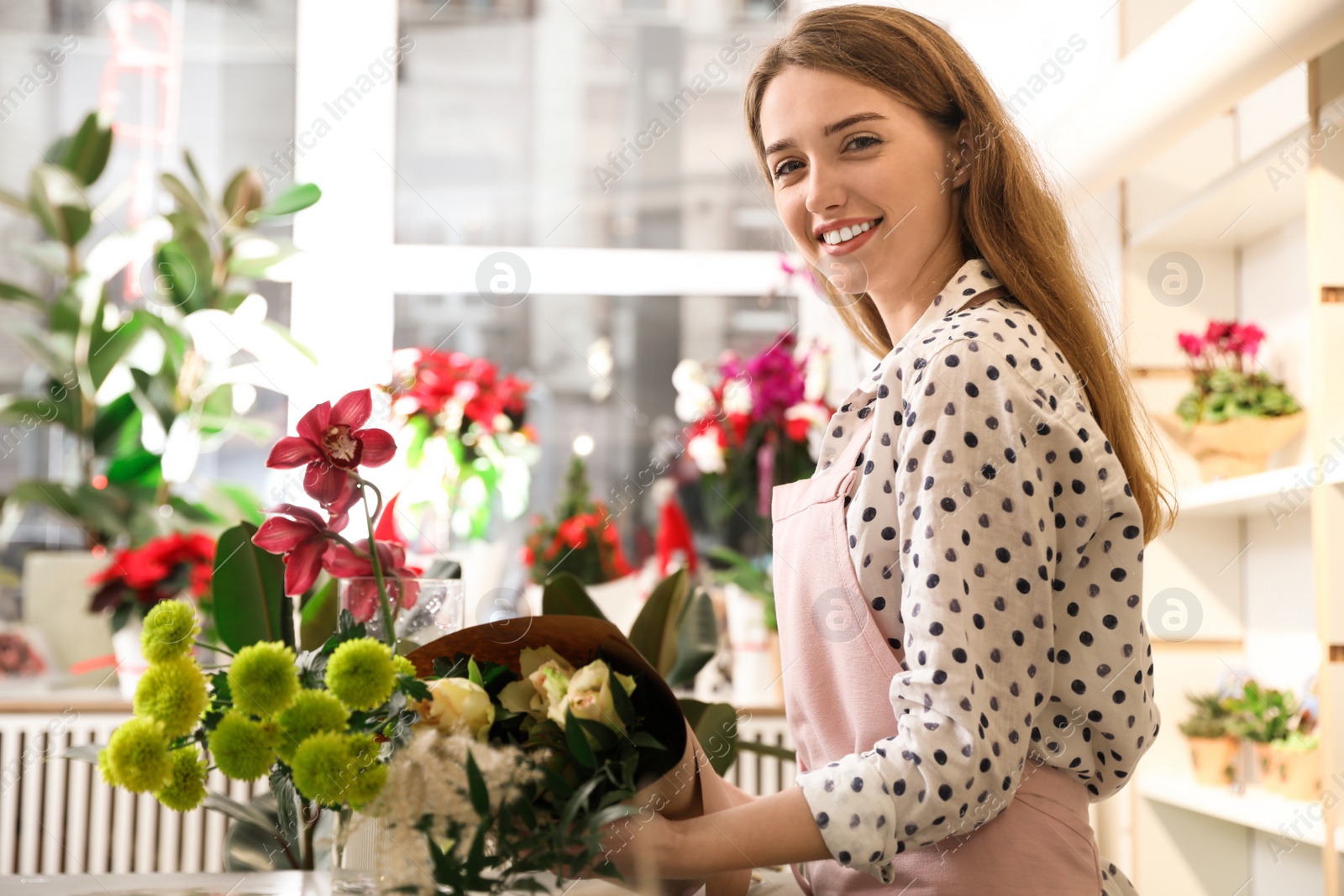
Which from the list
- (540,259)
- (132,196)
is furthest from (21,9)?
(540,259)

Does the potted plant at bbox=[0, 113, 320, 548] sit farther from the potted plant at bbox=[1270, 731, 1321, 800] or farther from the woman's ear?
the potted plant at bbox=[1270, 731, 1321, 800]

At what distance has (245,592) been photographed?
3.92 ft

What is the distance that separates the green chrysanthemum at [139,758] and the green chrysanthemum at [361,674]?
0.09 metres

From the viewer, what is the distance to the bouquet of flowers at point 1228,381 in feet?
6.04

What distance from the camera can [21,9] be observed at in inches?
120

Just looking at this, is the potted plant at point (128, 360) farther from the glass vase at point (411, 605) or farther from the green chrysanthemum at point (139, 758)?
the green chrysanthemum at point (139, 758)

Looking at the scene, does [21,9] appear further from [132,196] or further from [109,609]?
[109,609]

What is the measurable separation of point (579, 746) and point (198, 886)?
356mm

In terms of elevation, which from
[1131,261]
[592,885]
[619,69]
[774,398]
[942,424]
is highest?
[619,69]

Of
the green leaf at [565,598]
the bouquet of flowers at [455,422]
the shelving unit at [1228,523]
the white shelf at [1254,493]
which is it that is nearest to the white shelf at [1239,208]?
the shelving unit at [1228,523]

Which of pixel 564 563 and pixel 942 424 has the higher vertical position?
pixel 942 424

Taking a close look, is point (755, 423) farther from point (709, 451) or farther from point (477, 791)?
point (477, 791)

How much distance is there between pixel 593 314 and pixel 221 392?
3.36ft

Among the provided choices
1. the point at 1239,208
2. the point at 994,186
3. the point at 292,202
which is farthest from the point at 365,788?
the point at 292,202
